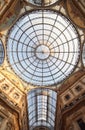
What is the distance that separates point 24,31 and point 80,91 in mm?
12621

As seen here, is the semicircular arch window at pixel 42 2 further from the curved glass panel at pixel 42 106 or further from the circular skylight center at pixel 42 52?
the curved glass panel at pixel 42 106

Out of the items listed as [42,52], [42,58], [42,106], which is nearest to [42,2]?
[42,52]

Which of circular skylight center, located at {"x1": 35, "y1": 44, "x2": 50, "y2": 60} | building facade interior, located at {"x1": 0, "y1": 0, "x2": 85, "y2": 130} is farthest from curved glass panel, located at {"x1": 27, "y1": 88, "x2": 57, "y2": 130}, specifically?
circular skylight center, located at {"x1": 35, "y1": 44, "x2": 50, "y2": 60}

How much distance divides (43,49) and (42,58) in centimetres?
151

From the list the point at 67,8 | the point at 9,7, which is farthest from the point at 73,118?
the point at 9,7

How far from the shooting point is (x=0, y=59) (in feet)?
114

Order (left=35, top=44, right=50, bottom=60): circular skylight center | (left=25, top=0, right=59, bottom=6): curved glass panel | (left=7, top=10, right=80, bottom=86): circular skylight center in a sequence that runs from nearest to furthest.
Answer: (left=25, top=0, right=59, bottom=6): curved glass panel
(left=7, top=10, right=80, bottom=86): circular skylight center
(left=35, top=44, right=50, bottom=60): circular skylight center

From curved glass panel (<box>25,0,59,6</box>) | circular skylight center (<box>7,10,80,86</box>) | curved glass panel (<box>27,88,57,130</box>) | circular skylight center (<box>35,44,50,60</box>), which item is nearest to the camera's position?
curved glass panel (<box>25,0,59,6</box>)

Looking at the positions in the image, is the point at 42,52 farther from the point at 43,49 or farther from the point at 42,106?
the point at 42,106

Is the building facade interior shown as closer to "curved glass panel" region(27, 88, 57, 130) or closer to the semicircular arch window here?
the semicircular arch window

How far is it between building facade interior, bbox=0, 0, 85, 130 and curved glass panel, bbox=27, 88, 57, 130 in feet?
0.94

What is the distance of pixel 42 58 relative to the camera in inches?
1479

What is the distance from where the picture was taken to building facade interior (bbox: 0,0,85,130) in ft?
99.5

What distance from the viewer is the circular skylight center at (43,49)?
3441cm
